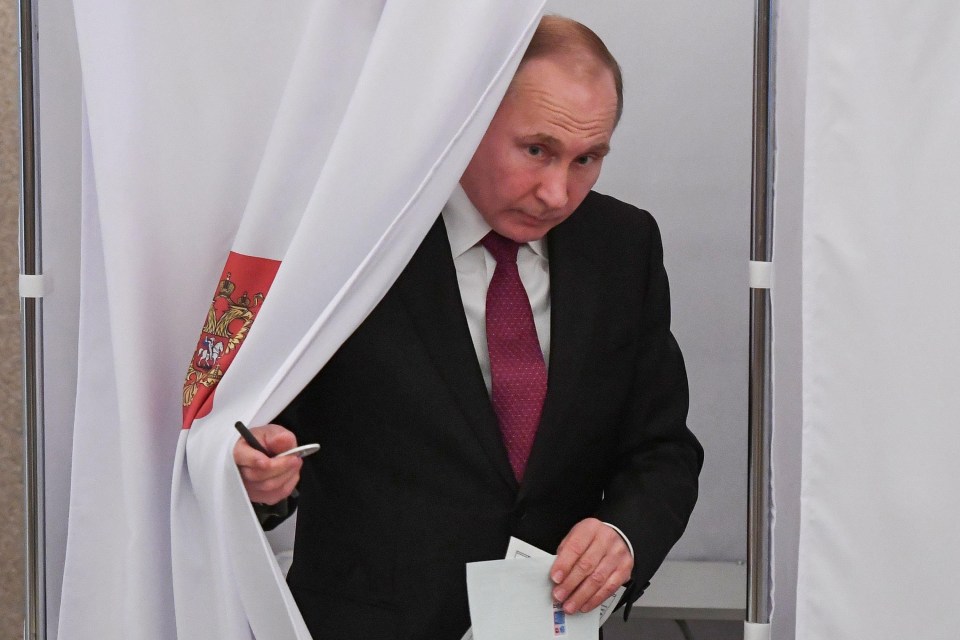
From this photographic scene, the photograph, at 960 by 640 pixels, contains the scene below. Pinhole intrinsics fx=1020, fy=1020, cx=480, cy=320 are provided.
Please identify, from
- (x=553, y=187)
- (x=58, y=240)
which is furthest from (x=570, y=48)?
(x=58, y=240)

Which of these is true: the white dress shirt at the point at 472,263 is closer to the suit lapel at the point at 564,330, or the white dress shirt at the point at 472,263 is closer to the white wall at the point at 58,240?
the suit lapel at the point at 564,330

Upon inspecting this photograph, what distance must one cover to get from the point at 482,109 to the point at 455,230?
0.27m

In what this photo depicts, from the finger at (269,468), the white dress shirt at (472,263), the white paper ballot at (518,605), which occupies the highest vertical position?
the white dress shirt at (472,263)

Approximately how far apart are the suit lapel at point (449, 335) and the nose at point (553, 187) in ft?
0.54

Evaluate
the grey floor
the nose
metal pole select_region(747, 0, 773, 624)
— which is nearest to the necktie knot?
the nose

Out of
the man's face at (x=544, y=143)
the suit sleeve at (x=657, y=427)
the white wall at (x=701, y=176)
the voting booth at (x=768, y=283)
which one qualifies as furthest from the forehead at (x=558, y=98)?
the white wall at (x=701, y=176)

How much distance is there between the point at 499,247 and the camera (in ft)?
4.74

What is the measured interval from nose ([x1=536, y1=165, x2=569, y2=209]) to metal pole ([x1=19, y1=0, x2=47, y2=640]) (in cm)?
76

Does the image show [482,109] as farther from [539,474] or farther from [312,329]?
[539,474]

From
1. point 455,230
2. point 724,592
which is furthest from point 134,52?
point 724,592

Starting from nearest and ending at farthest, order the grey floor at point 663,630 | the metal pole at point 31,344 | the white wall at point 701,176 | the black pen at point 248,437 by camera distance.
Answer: the black pen at point 248,437
the metal pole at point 31,344
the white wall at point 701,176
the grey floor at point 663,630

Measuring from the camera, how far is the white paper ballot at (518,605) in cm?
126

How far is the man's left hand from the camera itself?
1.31m

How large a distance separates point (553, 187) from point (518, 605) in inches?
21.1
